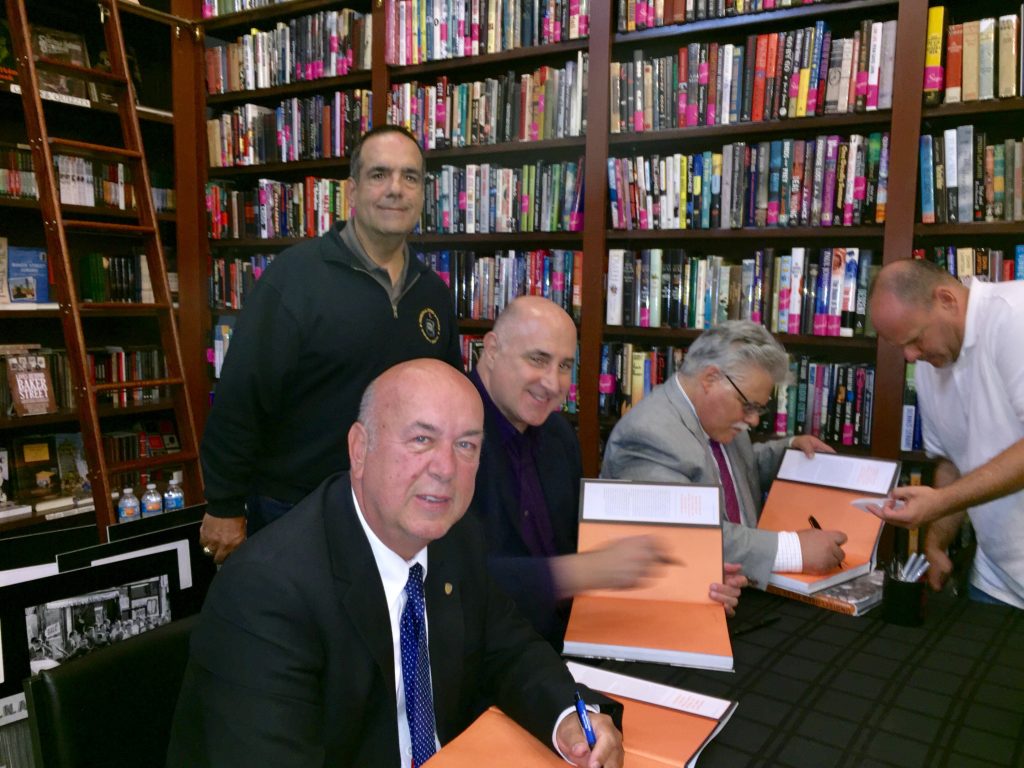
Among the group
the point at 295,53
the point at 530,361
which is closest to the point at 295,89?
the point at 295,53

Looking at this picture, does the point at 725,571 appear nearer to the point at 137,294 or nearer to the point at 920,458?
the point at 920,458

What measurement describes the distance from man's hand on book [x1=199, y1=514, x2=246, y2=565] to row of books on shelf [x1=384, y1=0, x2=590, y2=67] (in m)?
2.07

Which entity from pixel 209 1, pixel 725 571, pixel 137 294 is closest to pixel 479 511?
pixel 725 571

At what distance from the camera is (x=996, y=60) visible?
2242mm

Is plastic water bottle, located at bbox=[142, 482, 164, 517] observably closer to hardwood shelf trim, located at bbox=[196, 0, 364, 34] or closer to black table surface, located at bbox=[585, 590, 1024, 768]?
hardwood shelf trim, located at bbox=[196, 0, 364, 34]

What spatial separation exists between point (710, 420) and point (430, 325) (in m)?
0.85

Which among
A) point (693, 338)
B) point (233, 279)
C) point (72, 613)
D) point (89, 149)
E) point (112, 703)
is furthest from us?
point (233, 279)

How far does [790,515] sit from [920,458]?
1.00 m

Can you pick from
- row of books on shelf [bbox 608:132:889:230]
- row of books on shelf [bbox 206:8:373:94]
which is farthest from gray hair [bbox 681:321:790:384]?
row of books on shelf [bbox 206:8:373:94]

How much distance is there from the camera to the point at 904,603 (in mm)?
1340

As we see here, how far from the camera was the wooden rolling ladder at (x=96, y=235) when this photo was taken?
9.36 feet

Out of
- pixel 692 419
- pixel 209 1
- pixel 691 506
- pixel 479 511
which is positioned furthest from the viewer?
pixel 209 1

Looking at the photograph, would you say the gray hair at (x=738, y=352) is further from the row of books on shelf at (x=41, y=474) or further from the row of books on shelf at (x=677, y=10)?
the row of books on shelf at (x=41, y=474)

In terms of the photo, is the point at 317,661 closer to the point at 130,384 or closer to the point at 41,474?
the point at 130,384
